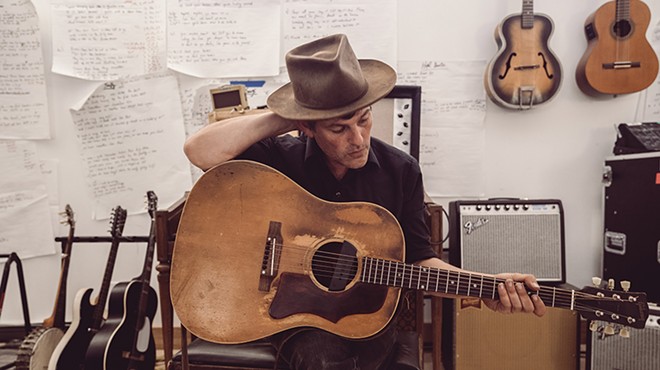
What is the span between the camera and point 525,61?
2213 mm

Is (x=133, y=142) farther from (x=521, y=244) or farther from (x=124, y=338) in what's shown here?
(x=521, y=244)

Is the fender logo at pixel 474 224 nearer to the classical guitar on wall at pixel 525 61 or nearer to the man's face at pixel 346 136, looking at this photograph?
the classical guitar on wall at pixel 525 61

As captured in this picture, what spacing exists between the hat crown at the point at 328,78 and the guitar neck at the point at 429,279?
19.0 inches

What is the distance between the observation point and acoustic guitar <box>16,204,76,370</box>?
192cm

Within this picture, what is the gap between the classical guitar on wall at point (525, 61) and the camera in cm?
221

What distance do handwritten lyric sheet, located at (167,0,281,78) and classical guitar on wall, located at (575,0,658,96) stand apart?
1.70 m

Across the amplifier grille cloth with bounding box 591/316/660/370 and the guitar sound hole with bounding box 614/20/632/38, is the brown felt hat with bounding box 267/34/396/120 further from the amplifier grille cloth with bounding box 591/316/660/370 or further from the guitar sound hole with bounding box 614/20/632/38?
the guitar sound hole with bounding box 614/20/632/38

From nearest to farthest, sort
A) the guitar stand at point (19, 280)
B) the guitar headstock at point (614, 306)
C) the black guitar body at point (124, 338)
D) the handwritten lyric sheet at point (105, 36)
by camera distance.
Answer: the guitar headstock at point (614, 306) < the black guitar body at point (124, 338) < the guitar stand at point (19, 280) < the handwritten lyric sheet at point (105, 36)

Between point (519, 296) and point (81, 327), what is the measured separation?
1.96 m

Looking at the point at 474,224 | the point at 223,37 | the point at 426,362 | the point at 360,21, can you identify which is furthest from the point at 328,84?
the point at 426,362

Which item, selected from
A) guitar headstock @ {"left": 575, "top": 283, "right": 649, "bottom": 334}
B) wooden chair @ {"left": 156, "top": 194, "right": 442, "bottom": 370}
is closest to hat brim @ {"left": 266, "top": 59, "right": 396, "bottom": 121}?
wooden chair @ {"left": 156, "top": 194, "right": 442, "bottom": 370}

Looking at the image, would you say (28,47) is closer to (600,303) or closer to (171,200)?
(171,200)

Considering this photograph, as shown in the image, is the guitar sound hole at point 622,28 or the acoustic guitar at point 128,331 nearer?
the acoustic guitar at point 128,331

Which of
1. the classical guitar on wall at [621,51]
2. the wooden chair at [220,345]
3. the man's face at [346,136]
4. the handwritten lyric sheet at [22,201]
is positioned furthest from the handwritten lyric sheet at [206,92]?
the classical guitar on wall at [621,51]
